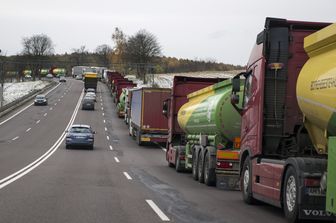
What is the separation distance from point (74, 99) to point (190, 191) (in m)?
79.3

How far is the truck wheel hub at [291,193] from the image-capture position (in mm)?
9930

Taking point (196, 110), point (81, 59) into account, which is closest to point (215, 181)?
point (196, 110)

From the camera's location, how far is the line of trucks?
30.7ft

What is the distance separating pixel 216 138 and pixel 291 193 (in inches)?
308

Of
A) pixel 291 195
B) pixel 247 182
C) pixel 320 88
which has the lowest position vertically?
pixel 247 182

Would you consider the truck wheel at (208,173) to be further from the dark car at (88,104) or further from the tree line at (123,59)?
the tree line at (123,59)

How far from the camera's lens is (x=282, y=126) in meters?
12.1

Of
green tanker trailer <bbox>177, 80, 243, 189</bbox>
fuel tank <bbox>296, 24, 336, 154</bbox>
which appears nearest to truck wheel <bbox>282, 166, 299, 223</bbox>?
fuel tank <bbox>296, 24, 336, 154</bbox>

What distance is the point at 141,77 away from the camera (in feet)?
480

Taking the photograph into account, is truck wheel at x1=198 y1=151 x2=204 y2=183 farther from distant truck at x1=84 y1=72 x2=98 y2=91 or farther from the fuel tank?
distant truck at x1=84 y1=72 x2=98 y2=91

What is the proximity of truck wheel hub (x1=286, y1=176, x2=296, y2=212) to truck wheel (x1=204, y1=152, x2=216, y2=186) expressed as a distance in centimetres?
731

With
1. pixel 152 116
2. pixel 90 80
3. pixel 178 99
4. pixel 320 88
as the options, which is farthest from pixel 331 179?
pixel 90 80

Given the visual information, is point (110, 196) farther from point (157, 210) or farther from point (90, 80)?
point (90, 80)

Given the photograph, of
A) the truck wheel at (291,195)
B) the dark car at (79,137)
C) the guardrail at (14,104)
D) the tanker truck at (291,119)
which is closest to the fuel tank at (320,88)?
the tanker truck at (291,119)
